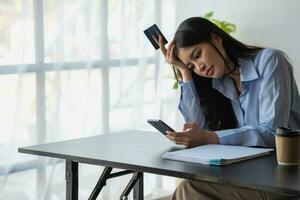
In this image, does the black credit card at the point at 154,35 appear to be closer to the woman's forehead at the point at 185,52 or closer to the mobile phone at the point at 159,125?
the woman's forehead at the point at 185,52

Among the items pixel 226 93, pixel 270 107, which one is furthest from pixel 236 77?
pixel 270 107

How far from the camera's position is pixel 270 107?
213 cm

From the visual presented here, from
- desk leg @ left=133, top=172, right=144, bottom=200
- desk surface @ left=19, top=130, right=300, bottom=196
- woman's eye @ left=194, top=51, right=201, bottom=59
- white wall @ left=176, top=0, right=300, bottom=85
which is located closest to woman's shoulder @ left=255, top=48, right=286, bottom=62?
woman's eye @ left=194, top=51, right=201, bottom=59

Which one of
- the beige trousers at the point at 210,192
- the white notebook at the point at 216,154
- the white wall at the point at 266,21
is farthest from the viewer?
the white wall at the point at 266,21

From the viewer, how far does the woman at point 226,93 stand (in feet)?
6.79

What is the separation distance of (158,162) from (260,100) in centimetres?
59

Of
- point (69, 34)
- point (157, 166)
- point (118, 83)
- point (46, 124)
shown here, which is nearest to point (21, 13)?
point (69, 34)

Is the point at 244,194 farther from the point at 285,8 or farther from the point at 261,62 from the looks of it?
the point at 285,8

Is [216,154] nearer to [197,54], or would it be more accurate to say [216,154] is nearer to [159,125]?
[159,125]

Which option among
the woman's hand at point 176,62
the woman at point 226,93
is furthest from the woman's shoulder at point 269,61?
the woman's hand at point 176,62

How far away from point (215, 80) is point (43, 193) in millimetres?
1397

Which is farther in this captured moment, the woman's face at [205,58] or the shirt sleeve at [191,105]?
the shirt sleeve at [191,105]

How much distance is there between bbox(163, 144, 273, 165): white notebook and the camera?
1761 mm

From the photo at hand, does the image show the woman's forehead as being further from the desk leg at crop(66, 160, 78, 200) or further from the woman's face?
the desk leg at crop(66, 160, 78, 200)
